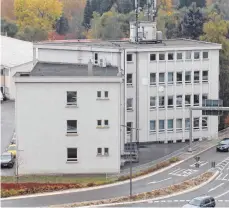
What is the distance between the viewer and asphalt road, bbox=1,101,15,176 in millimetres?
50781

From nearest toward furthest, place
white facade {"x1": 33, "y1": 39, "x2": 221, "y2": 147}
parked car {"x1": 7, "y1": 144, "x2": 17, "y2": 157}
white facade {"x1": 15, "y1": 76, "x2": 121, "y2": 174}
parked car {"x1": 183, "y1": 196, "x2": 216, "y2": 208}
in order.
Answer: parked car {"x1": 183, "y1": 196, "x2": 216, "y2": 208}
white facade {"x1": 15, "y1": 76, "x2": 121, "y2": 174}
parked car {"x1": 7, "y1": 144, "x2": 17, "y2": 157}
white facade {"x1": 33, "y1": 39, "x2": 221, "y2": 147}

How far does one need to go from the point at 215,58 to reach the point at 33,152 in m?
20.0

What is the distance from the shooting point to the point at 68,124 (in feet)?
165

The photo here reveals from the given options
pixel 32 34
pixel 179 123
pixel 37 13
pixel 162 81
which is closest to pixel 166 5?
pixel 37 13

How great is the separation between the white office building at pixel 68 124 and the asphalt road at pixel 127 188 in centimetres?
348

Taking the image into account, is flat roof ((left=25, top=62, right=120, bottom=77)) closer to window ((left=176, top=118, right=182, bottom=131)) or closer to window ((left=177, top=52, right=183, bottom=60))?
window ((left=177, top=52, right=183, bottom=60))

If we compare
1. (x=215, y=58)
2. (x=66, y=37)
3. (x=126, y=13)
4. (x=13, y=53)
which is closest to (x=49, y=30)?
(x=66, y=37)

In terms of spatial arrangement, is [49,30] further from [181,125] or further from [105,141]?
[105,141]

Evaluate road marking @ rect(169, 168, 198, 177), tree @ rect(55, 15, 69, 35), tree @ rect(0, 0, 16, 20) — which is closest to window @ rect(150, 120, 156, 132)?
road marking @ rect(169, 168, 198, 177)

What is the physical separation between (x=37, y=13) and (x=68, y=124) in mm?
80087

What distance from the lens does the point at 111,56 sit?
192 feet

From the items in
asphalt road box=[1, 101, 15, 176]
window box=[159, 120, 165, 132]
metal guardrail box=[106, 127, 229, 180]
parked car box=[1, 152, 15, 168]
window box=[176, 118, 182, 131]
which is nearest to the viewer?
metal guardrail box=[106, 127, 229, 180]

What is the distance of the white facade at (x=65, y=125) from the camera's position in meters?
50.0

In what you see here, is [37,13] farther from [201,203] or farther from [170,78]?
[201,203]
